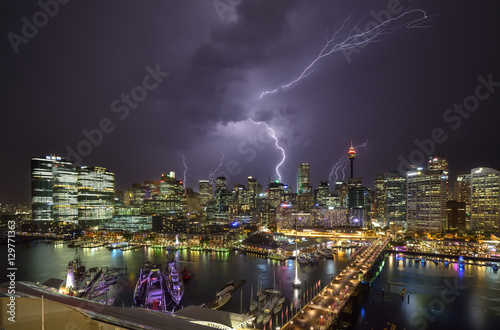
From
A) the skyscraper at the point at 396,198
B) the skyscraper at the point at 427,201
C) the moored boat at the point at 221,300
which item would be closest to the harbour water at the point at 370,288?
the moored boat at the point at 221,300

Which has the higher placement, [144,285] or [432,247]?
[144,285]

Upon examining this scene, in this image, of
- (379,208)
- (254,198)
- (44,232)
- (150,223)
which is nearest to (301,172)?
(254,198)

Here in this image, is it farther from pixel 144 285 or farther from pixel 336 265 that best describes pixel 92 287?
pixel 336 265

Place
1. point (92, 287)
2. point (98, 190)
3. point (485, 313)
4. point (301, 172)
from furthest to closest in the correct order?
point (301, 172) < point (98, 190) < point (92, 287) < point (485, 313)

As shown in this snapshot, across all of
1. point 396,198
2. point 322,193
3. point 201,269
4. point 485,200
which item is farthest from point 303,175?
point 201,269

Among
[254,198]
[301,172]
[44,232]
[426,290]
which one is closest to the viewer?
[426,290]

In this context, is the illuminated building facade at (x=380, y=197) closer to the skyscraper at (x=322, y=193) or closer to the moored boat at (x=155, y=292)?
the skyscraper at (x=322, y=193)

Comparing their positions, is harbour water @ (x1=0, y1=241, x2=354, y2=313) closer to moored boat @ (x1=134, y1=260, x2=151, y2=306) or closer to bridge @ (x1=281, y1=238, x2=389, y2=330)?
moored boat @ (x1=134, y1=260, x2=151, y2=306)
